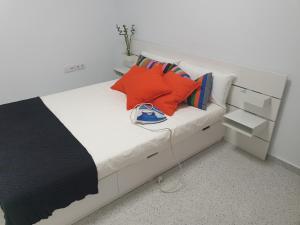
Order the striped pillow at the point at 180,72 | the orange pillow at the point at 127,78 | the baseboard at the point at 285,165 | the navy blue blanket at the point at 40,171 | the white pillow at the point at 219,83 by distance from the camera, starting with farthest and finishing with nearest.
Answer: the orange pillow at the point at 127,78 → the striped pillow at the point at 180,72 → the white pillow at the point at 219,83 → the baseboard at the point at 285,165 → the navy blue blanket at the point at 40,171

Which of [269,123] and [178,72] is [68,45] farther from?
[269,123]

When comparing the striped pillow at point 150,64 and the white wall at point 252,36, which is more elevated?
the white wall at point 252,36

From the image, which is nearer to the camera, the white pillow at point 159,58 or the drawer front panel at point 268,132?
the drawer front panel at point 268,132

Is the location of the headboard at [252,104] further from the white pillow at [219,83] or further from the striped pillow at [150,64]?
the striped pillow at [150,64]

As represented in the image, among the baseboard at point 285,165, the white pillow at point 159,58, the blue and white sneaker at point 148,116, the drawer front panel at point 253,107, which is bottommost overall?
the baseboard at point 285,165

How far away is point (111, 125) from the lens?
190 centimetres

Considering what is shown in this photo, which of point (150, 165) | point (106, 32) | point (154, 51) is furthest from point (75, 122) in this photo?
point (106, 32)

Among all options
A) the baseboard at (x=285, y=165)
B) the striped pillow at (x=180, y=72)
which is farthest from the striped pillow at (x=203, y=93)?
the baseboard at (x=285, y=165)

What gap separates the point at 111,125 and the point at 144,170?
1.49ft

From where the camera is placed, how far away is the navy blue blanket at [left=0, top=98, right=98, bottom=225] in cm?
128

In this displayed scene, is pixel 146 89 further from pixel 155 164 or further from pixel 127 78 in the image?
pixel 155 164

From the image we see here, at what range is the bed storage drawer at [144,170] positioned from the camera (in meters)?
1.74

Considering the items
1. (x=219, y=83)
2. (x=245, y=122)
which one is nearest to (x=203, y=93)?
(x=219, y=83)

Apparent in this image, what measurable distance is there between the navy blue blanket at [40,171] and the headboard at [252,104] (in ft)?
4.44
